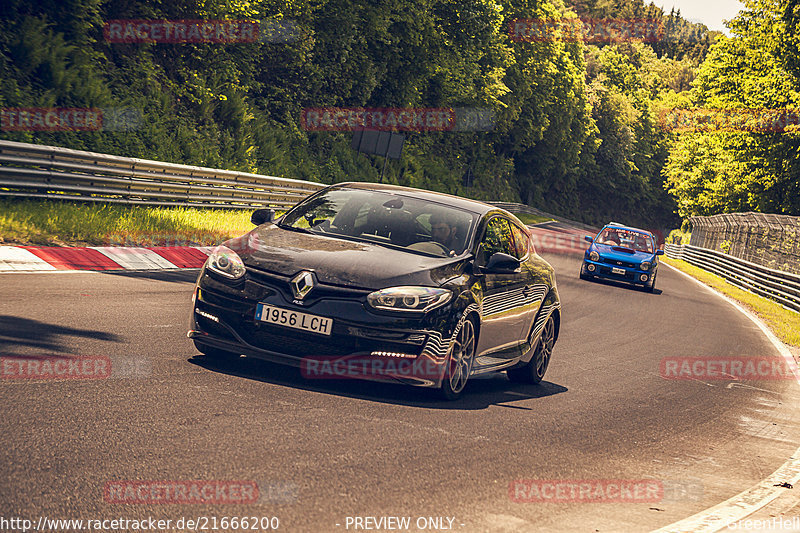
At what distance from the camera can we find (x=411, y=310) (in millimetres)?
6508

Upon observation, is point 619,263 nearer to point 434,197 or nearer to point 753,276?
point 753,276

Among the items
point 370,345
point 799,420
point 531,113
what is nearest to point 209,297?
point 370,345

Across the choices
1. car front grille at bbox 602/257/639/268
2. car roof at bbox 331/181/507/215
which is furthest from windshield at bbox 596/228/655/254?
car roof at bbox 331/181/507/215

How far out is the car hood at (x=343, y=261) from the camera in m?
6.57

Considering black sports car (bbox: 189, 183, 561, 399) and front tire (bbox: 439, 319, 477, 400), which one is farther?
front tire (bbox: 439, 319, 477, 400)

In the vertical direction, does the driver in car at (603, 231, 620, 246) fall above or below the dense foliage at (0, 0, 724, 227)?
below

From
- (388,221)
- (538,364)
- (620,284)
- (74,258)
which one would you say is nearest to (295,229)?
(388,221)

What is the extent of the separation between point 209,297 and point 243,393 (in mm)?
953

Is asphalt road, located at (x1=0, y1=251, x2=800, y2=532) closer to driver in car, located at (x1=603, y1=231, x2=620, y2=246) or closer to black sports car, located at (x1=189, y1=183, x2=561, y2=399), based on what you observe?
black sports car, located at (x1=189, y1=183, x2=561, y2=399)

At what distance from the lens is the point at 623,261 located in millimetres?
24453

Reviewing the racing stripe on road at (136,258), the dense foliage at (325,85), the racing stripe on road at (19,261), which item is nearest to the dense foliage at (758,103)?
the dense foliage at (325,85)

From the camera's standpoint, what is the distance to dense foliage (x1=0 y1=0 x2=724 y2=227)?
21.8 meters

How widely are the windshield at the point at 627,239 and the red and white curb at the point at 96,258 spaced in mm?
13736

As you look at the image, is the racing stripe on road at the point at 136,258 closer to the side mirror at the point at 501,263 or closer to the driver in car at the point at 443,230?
the driver in car at the point at 443,230
